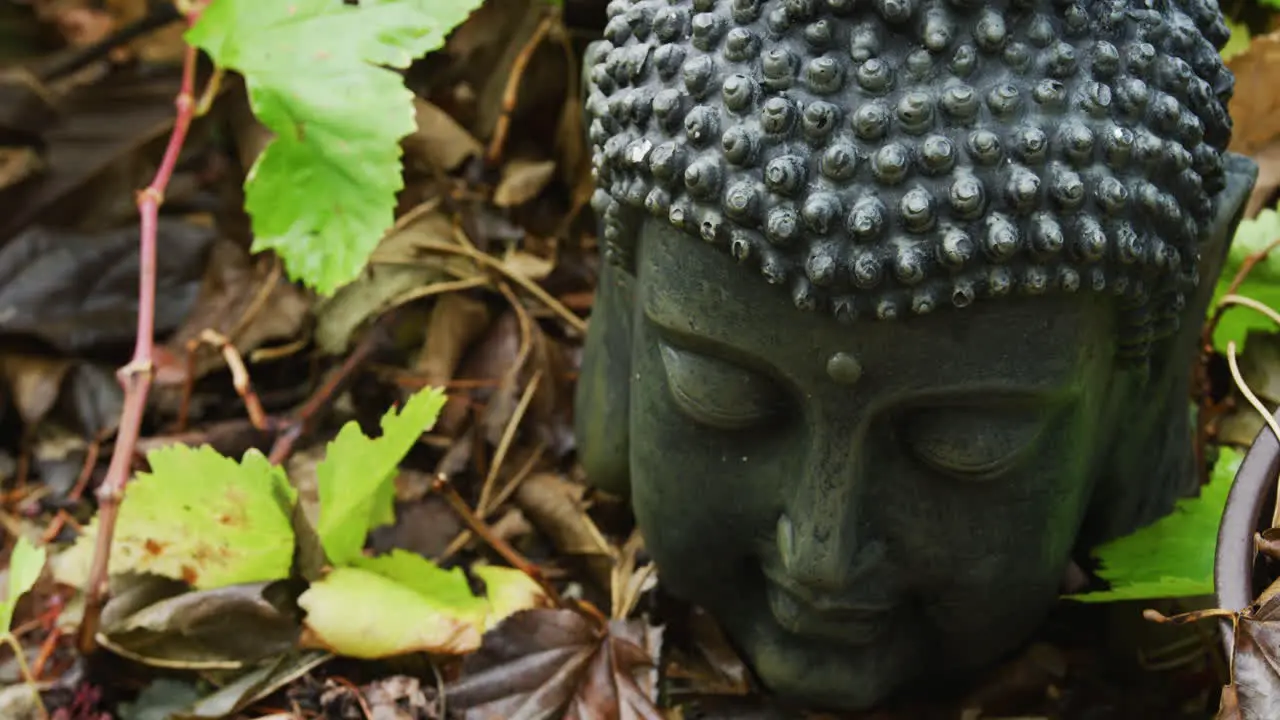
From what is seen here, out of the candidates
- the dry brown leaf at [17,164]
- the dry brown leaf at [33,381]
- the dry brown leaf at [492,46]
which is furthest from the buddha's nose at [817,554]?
the dry brown leaf at [17,164]

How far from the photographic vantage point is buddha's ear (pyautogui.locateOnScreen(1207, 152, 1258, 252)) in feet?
3.84

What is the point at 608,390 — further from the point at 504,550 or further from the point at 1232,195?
the point at 1232,195

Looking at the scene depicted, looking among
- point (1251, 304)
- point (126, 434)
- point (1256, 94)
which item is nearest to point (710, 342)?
point (1251, 304)

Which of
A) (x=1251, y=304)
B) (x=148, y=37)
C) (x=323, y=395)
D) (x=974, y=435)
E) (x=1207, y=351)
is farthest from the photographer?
(x=148, y=37)

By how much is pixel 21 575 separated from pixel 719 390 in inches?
30.5

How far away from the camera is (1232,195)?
1.18m

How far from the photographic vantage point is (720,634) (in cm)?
144

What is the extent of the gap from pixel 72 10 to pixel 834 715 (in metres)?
1.83

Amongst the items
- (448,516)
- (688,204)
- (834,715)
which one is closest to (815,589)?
(834,715)

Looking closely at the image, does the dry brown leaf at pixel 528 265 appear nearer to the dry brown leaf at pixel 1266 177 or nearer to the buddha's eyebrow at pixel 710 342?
the buddha's eyebrow at pixel 710 342

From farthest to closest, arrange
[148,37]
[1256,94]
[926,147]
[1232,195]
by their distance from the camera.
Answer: [148,37] < [1256,94] < [1232,195] < [926,147]

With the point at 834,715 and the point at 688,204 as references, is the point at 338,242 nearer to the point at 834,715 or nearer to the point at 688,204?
the point at 688,204

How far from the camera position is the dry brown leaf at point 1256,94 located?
1.65m

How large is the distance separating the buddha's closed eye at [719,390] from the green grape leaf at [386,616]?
1.32ft
